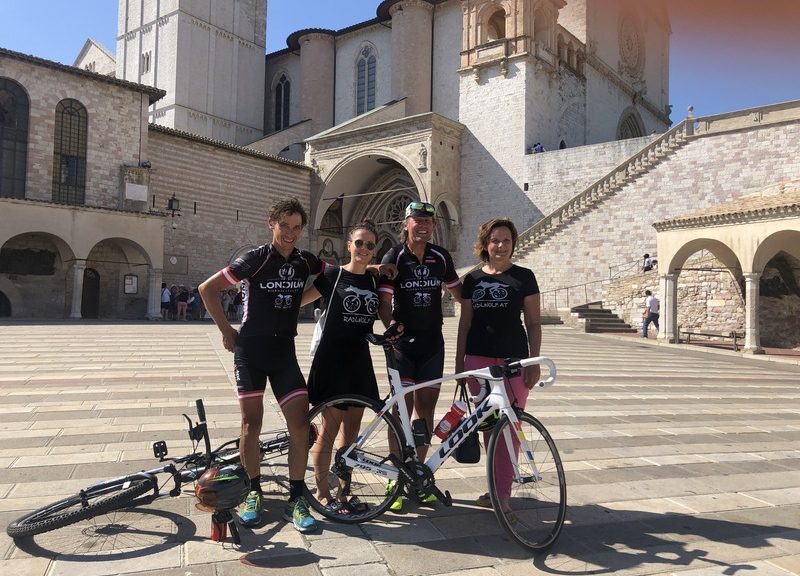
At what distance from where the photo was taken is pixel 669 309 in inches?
714

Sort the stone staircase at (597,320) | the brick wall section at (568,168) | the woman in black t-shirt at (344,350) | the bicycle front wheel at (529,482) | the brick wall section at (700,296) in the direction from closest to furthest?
the bicycle front wheel at (529,482) < the woman in black t-shirt at (344,350) < the brick wall section at (700,296) < the stone staircase at (597,320) < the brick wall section at (568,168)

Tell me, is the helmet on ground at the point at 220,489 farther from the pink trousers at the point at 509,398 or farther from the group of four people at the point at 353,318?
the pink trousers at the point at 509,398

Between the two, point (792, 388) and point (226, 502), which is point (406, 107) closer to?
point (792, 388)

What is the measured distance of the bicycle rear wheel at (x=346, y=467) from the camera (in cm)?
357

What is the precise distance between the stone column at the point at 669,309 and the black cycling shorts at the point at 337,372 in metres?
16.3

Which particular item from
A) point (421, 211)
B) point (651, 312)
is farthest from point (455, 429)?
point (651, 312)

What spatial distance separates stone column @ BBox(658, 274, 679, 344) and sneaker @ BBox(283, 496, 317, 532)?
16.8 meters

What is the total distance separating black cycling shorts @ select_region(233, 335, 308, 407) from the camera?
3545 mm

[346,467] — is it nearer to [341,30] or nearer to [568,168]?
[568,168]

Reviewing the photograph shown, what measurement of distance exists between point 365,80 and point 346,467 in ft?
124

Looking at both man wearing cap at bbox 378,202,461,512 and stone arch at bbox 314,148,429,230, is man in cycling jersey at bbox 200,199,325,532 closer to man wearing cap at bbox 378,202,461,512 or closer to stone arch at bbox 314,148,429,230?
man wearing cap at bbox 378,202,461,512

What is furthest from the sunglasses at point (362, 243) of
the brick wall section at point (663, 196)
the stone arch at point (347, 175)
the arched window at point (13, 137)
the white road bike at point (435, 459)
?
the stone arch at point (347, 175)

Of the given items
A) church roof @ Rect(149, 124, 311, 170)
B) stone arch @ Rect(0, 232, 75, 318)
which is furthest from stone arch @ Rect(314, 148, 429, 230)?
stone arch @ Rect(0, 232, 75, 318)

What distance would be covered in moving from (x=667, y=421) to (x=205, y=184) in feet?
84.8
